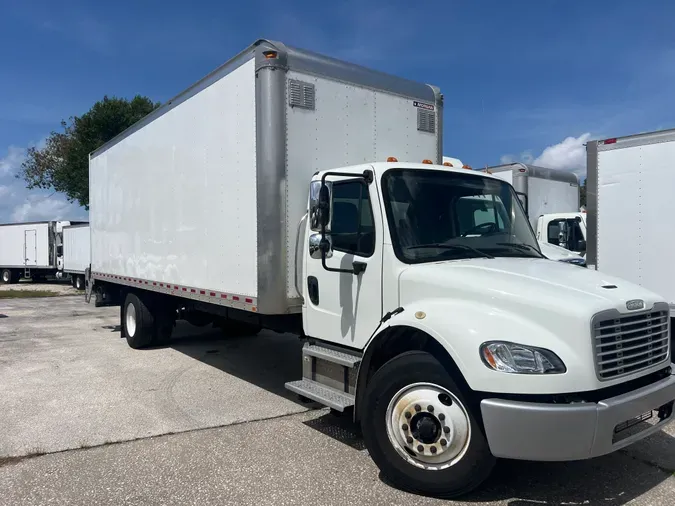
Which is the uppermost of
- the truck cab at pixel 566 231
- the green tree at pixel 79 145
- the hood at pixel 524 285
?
the green tree at pixel 79 145

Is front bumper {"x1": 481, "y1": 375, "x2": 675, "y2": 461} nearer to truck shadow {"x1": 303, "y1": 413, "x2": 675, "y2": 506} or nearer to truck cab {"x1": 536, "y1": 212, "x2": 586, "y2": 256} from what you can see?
truck shadow {"x1": 303, "y1": 413, "x2": 675, "y2": 506}

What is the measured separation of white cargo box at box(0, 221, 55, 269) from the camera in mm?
27984

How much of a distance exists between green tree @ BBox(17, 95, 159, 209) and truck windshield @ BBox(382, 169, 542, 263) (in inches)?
1301

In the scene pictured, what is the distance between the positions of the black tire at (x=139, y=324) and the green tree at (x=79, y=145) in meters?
27.4

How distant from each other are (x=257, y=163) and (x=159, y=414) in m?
2.90

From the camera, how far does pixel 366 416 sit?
13.5ft

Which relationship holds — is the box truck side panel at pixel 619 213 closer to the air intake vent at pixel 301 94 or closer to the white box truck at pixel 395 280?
the white box truck at pixel 395 280

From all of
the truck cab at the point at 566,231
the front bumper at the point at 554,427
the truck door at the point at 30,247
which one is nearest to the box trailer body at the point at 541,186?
the truck cab at the point at 566,231

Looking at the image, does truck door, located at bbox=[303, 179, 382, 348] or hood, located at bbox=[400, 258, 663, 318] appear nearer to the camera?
hood, located at bbox=[400, 258, 663, 318]

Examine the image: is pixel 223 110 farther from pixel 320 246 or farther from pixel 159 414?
pixel 159 414

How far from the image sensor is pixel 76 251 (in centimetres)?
2431

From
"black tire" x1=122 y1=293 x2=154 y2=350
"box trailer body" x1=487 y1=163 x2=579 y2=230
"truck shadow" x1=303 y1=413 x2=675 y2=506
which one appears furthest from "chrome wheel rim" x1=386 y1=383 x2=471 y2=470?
"box trailer body" x1=487 y1=163 x2=579 y2=230

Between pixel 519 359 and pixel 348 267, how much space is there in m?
1.77

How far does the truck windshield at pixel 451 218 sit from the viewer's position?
4.44 meters
